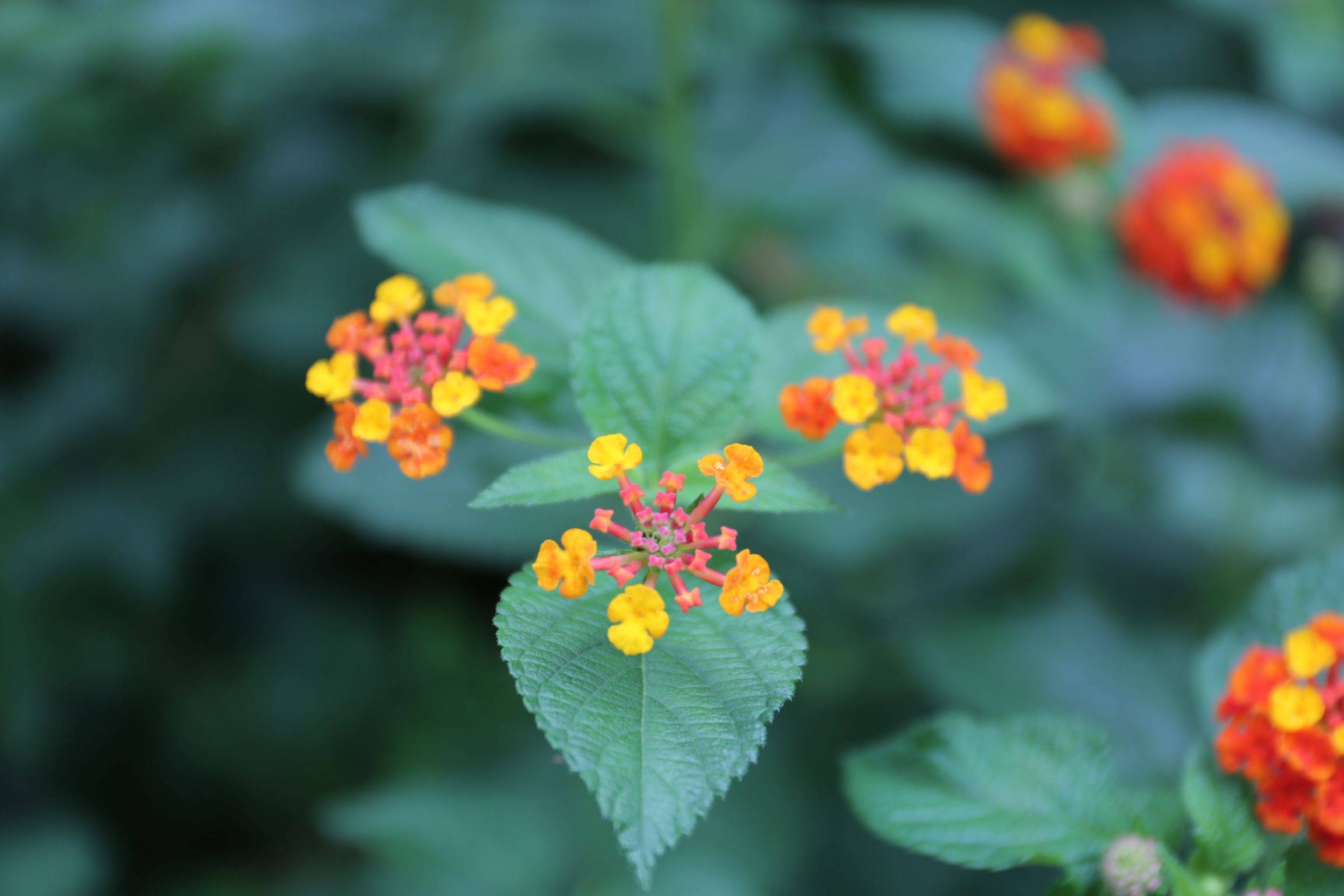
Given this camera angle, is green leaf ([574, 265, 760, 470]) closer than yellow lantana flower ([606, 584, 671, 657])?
No

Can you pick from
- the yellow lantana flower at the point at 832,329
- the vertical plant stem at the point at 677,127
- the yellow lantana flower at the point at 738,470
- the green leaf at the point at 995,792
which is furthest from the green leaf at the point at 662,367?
the vertical plant stem at the point at 677,127

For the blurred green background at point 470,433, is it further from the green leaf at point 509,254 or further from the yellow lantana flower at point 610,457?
the yellow lantana flower at point 610,457

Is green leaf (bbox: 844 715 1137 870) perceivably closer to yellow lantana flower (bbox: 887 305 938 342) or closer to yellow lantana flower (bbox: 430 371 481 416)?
yellow lantana flower (bbox: 887 305 938 342)

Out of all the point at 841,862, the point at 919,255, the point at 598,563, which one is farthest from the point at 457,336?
the point at 919,255

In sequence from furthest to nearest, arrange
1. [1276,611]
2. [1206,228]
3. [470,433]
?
[1206,228]
[470,433]
[1276,611]

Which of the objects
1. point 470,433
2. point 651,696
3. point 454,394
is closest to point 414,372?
point 454,394

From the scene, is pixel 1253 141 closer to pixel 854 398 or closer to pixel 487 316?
pixel 854 398

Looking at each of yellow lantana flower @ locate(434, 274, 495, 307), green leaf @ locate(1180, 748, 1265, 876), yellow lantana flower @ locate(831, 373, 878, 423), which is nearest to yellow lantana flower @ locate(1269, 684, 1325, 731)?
green leaf @ locate(1180, 748, 1265, 876)
